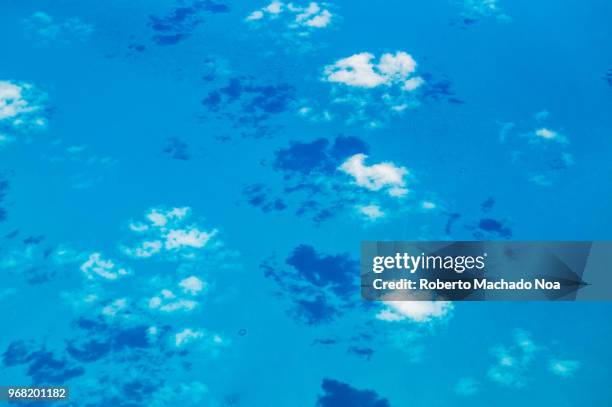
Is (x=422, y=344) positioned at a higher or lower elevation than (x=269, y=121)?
lower

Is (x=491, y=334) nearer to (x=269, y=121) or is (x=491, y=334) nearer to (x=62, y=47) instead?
(x=269, y=121)

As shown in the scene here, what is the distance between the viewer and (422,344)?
15.0m

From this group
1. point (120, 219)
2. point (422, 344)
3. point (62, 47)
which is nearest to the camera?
point (422, 344)

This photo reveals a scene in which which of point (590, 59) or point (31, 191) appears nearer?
point (31, 191)

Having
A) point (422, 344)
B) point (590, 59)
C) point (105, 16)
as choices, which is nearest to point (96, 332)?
point (422, 344)

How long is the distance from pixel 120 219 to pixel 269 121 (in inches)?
183

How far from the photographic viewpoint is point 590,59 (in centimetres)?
1991

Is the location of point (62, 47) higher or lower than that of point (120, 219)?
higher

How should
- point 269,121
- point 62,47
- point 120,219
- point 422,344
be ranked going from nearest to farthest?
point 422,344, point 120,219, point 269,121, point 62,47

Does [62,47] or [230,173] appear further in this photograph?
[62,47]

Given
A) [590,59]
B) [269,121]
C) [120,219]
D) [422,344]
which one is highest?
[590,59]

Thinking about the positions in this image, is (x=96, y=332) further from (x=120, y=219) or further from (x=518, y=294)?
(x=518, y=294)

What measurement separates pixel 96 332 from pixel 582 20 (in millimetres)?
15537

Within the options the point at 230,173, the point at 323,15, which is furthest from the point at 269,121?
the point at 323,15
